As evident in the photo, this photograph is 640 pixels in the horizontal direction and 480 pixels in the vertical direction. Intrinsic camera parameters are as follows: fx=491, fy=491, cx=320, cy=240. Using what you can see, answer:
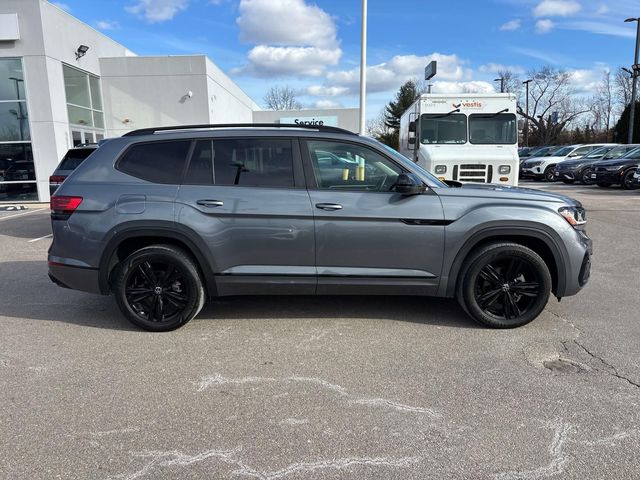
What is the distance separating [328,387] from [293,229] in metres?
1.46

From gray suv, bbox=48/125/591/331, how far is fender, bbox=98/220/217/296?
0.01m

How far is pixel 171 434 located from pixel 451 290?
2.71 metres

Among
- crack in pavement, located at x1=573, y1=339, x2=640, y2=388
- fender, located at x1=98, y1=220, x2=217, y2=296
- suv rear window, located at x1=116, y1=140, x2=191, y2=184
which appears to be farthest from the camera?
suv rear window, located at x1=116, y1=140, x2=191, y2=184

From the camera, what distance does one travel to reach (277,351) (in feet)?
13.5

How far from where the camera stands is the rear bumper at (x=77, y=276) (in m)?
4.52

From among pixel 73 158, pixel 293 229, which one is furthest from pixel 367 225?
pixel 73 158

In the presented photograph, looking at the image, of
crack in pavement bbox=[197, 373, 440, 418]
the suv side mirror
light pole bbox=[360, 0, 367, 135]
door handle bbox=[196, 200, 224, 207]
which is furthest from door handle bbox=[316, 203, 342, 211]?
light pole bbox=[360, 0, 367, 135]

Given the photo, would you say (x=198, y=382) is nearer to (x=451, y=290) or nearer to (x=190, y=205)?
(x=190, y=205)

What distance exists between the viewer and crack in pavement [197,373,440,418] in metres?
3.20

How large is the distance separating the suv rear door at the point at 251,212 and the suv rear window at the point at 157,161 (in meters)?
0.11

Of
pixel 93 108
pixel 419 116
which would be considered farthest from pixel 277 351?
pixel 93 108

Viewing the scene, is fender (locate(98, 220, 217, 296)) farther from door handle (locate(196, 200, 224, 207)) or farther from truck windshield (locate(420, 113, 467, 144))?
truck windshield (locate(420, 113, 467, 144))

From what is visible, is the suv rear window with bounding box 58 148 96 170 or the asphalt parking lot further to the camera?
the suv rear window with bounding box 58 148 96 170

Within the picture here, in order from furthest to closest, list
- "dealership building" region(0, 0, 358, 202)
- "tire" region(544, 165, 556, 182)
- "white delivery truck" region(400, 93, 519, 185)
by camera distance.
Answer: "tire" region(544, 165, 556, 182) < "dealership building" region(0, 0, 358, 202) < "white delivery truck" region(400, 93, 519, 185)
